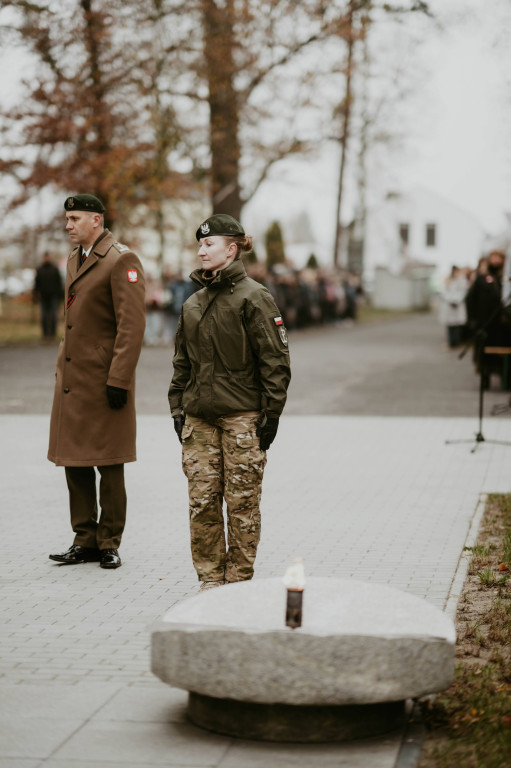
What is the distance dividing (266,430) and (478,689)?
1.69 meters

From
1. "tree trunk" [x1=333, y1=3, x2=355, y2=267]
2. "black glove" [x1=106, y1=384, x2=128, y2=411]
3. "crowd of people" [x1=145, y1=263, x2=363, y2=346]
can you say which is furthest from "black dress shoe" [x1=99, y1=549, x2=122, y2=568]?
"tree trunk" [x1=333, y1=3, x2=355, y2=267]

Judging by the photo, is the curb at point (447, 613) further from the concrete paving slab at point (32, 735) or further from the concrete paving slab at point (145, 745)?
the concrete paving slab at point (32, 735)

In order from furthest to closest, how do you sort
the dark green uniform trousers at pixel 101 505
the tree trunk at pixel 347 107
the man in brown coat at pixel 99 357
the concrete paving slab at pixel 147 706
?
the tree trunk at pixel 347 107
the dark green uniform trousers at pixel 101 505
the man in brown coat at pixel 99 357
the concrete paving slab at pixel 147 706

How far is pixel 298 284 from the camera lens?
36.2 metres

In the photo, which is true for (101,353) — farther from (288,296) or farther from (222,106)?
(288,296)

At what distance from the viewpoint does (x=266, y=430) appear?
232 inches

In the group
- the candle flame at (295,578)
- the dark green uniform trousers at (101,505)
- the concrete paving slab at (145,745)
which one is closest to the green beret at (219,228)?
the dark green uniform trousers at (101,505)

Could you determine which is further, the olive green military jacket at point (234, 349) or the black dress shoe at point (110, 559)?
the black dress shoe at point (110, 559)

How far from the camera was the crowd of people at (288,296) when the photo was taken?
2805cm

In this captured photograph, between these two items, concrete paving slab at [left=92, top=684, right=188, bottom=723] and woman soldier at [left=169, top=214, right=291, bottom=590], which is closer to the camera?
concrete paving slab at [left=92, top=684, right=188, bottom=723]

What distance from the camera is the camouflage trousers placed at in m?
5.91

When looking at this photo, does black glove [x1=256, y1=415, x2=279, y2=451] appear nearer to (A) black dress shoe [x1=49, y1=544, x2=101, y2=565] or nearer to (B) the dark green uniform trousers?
(B) the dark green uniform trousers

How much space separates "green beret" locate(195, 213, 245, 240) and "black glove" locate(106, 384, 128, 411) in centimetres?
127

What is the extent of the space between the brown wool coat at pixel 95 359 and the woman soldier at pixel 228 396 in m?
0.96
